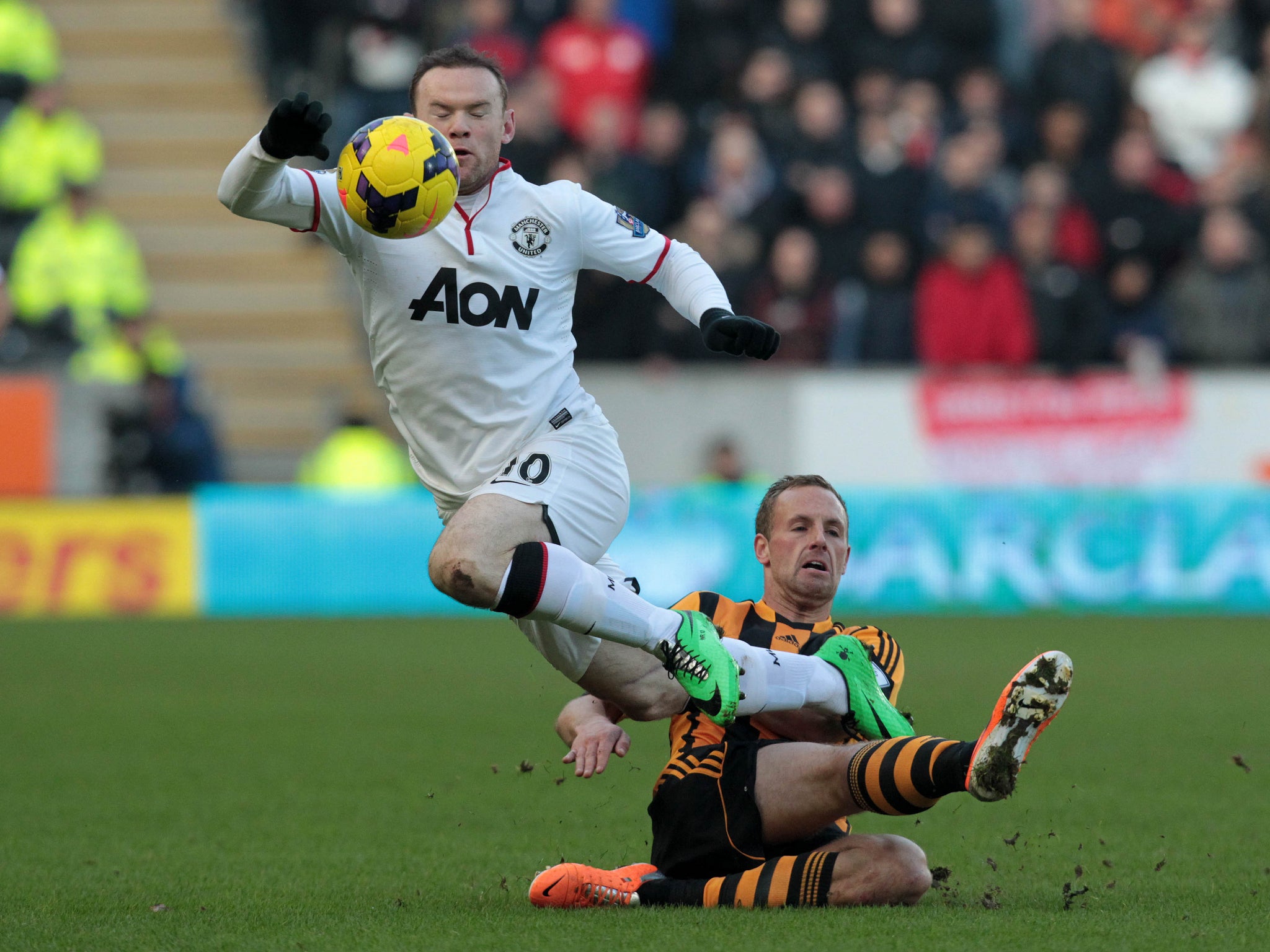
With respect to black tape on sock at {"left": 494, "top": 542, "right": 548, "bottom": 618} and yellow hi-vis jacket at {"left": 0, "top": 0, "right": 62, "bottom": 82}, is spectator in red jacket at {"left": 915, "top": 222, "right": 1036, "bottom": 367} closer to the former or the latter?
yellow hi-vis jacket at {"left": 0, "top": 0, "right": 62, "bottom": 82}

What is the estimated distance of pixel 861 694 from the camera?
17.4ft

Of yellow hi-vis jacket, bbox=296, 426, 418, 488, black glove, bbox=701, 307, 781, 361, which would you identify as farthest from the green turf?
yellow hi-vis jacket, bbox=296, 426, 418, 488

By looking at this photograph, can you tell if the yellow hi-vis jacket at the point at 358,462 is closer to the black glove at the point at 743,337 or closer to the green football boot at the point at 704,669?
the black glove at the point at 743,337

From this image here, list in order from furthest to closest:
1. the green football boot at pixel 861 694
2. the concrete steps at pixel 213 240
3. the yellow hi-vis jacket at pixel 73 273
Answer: the concrete steps at pixel 213 240
the yellow hi-vis jacket at pixel 73 273
the green football boot at pixel 861 694

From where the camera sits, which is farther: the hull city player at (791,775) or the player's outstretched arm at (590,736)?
the player's outstretched arm at (590,736)

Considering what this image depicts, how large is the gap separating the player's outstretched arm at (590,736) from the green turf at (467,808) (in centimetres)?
39

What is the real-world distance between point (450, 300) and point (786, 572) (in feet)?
4.12

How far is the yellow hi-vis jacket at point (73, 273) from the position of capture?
1614 cm

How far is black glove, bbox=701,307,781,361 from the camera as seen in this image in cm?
533

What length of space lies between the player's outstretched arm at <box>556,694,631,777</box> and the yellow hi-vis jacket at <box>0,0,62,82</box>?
13.7 m

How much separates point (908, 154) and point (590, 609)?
38.8ft

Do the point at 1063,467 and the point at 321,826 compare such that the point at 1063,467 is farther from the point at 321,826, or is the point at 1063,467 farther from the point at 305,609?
the point at 321,826

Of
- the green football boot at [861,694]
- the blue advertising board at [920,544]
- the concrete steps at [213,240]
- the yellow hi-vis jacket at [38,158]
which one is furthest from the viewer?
the concrete steps at [213,240]

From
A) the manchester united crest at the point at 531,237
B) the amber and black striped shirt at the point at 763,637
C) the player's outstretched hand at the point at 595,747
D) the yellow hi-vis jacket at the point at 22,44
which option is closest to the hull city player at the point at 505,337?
the manchester united crest at the point at 531,237
